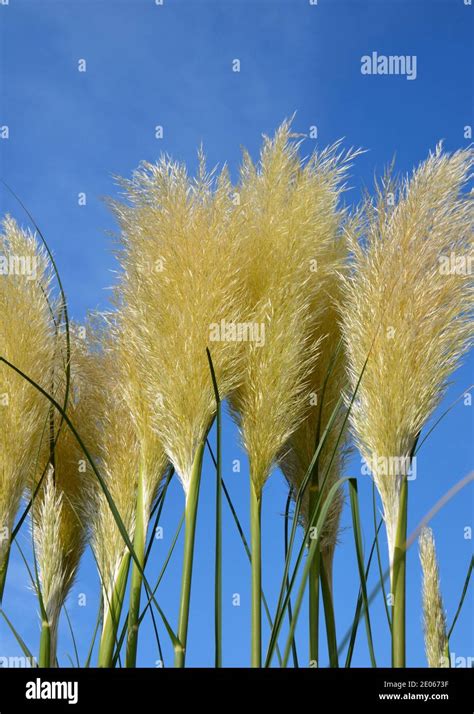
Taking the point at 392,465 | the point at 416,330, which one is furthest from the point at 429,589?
the point at 416,330

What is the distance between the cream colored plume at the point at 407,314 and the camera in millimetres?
2045

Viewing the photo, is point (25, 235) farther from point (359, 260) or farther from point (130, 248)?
point (359, 260)

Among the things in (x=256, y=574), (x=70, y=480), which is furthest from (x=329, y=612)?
(x=70, y=480)

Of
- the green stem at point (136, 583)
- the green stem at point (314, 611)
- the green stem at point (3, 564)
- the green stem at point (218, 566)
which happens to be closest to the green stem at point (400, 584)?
the green stem at point (314, 611)

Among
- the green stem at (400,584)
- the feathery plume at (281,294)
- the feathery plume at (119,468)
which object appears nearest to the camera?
the green stem at (400,584)

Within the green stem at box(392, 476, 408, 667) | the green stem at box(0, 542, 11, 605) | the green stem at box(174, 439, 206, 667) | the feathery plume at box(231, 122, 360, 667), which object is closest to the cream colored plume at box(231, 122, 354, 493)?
the feathery plume at box(231, 122, 360, 667)

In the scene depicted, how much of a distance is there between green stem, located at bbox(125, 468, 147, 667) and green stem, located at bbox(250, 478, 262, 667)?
34cm

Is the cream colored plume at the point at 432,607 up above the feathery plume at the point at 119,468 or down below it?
below

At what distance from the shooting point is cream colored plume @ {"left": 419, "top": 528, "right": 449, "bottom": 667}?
2.43m

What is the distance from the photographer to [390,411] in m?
2.04

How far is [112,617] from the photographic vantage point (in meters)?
2.27

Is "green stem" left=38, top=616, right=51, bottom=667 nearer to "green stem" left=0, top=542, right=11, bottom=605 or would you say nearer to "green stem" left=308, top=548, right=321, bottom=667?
"green stem" left=0, top=542, right=11, bottom=605

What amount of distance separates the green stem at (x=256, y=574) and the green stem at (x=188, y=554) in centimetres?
17

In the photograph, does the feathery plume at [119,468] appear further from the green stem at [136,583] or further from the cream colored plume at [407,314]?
the cream colored plume at [407,314]
